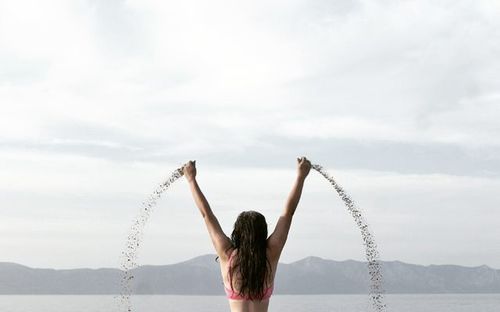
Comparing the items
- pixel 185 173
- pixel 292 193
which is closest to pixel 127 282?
pixel 185 173

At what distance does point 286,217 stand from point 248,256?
0.62 metres

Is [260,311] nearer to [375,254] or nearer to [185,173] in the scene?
[185,173]

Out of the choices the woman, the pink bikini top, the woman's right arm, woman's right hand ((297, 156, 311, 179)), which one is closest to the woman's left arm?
the woman

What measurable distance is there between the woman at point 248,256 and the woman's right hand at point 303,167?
29.5 inches

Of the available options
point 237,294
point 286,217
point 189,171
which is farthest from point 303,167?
point 237,294

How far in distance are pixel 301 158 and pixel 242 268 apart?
1539 mm

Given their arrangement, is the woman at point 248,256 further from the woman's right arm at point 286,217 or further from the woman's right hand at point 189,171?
the woman's right hand at point 189,171

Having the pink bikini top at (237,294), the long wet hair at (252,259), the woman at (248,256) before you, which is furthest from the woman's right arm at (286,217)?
the pink bikini top at (237,294)

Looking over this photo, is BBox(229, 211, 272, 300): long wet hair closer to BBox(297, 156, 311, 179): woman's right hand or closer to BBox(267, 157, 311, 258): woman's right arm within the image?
BBox(267, 157, 311, 258): woman's right arm

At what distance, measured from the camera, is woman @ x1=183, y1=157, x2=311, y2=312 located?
8414 mm

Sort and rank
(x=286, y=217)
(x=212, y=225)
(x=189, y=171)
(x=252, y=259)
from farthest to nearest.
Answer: (x=189, y=171) → (x=286, y=217) → (x=212, y=225) → (x=252, y=259)

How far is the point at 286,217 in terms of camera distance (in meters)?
8.77

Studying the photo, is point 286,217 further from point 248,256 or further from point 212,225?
point 212,225

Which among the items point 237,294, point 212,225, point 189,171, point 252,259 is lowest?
point 237,294
